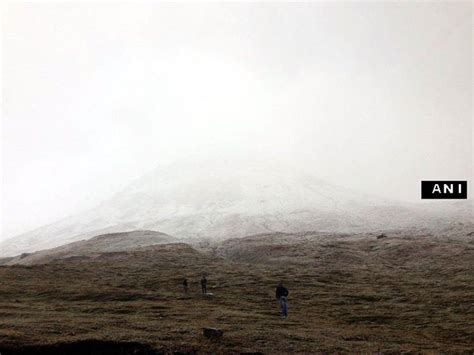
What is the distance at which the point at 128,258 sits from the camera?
84.2m

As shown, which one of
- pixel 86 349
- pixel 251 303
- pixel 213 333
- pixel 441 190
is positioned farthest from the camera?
pixel 441 190

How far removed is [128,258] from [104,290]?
35.6 m

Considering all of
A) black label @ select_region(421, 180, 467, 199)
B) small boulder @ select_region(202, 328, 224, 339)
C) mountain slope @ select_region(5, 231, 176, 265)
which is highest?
black label @ select_region(421, 180, 467, 199)

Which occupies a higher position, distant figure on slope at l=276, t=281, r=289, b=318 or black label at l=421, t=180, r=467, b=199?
black label at l=421, t=180, r=467, b=199

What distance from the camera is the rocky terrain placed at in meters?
25.9

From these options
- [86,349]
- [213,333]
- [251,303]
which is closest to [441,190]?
[251,303]

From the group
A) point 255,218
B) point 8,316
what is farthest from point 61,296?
point 255,218

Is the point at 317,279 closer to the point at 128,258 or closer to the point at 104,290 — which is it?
the point at 104,290

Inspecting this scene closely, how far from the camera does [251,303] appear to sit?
145 feet

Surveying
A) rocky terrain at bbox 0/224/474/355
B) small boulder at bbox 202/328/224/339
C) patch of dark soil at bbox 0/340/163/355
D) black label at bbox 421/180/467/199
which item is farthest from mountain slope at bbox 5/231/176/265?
small boulder at bbox 202/328/224/339

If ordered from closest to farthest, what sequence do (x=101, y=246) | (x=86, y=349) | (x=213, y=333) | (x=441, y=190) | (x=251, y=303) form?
(x=86, y=349)
(x=213, y=333)
(x=251, y=303)
(x=441, y=190)
(x=101, y=246)

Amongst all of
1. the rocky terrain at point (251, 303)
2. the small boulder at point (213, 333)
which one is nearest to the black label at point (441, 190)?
the rocky terrain at point (251, 303)

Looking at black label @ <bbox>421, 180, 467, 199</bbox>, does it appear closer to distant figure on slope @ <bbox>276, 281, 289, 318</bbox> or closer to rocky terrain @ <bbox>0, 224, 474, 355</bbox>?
rocky terrain @ <bbox>0, 224, 474, 355</bbox>

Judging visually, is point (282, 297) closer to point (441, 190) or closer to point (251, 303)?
point (251, 303)
